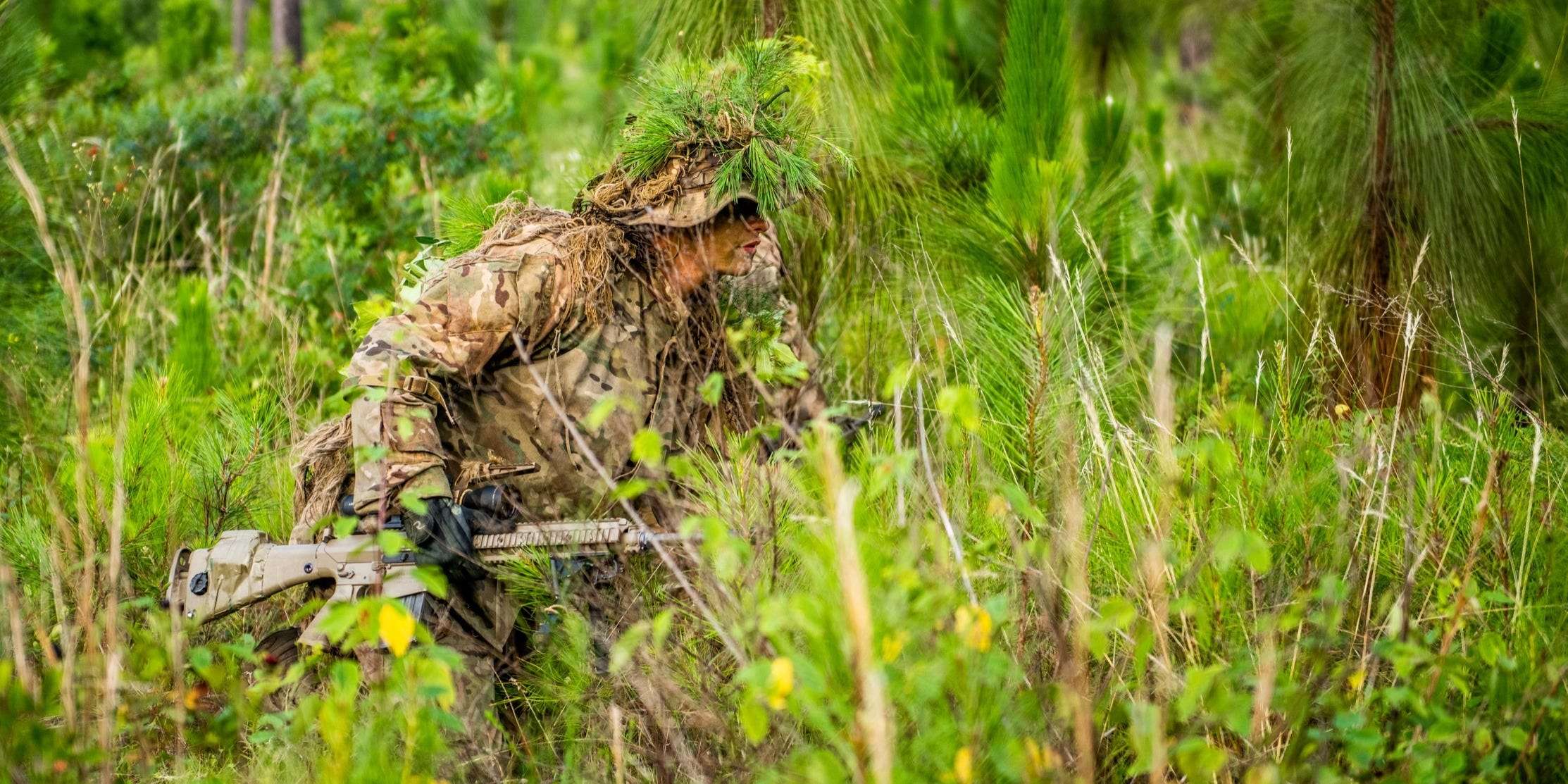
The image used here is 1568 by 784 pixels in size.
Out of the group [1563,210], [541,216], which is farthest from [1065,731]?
[1563,210]

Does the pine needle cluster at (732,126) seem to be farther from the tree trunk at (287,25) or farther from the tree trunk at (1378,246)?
the tree trunk at (287,25)

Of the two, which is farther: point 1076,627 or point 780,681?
point 1076,627

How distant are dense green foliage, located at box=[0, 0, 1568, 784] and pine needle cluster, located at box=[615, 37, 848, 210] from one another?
0.02m

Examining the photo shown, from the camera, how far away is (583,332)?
2885 millimetres

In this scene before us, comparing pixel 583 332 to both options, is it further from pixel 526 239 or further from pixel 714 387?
pixel 714 387

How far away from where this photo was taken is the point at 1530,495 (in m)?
2.29

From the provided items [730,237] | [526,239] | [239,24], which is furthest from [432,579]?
[239,24]

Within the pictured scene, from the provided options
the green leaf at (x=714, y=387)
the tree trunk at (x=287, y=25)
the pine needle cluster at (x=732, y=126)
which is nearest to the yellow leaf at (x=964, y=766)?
the green leaf at (x=714, y=387)

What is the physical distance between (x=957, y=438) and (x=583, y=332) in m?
1.23

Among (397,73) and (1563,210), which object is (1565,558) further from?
(397,73)

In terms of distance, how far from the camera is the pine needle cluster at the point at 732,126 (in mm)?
2730

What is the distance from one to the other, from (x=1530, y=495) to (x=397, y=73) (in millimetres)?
5496

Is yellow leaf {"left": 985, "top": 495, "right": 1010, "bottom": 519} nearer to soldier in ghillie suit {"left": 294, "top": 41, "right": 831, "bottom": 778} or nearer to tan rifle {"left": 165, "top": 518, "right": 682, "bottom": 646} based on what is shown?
tan rifle {"left": 165, "top": 518, "right": 682, "bottom": 646}

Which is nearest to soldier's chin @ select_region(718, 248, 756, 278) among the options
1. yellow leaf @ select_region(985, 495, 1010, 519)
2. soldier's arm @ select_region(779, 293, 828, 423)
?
soldier's arm @ select_region(779, 293, 828, 423)
